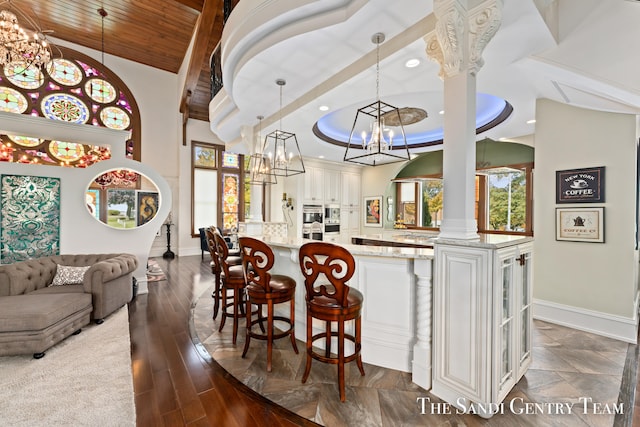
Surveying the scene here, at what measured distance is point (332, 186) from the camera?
8.40 meters

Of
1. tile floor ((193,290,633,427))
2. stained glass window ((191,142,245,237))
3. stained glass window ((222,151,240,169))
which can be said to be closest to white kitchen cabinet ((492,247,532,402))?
tile floor ((193,290,633,427))

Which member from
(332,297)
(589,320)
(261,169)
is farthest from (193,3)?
(589,320)

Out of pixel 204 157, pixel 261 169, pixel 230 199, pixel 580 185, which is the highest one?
pixel 204 157

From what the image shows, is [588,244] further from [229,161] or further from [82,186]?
[229,161]

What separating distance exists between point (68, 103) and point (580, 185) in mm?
10830

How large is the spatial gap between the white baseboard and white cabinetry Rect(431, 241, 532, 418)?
6.03ft

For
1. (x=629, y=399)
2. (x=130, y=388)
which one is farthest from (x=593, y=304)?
(x=130, y=388)

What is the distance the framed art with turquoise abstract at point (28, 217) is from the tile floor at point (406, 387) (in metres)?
3.08

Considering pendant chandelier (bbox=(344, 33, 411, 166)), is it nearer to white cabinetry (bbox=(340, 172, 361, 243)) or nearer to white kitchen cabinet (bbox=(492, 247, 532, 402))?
white kitchen cabinet (bbox=(492, 247, 532, 402))

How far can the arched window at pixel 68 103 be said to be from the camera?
6547mm

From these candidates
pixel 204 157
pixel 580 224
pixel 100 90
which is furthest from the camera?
pixel 204 157

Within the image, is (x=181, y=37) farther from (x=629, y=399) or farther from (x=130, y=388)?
(x=629, y=399)

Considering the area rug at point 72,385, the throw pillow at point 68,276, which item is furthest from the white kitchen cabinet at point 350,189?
the area rug at point 72,385

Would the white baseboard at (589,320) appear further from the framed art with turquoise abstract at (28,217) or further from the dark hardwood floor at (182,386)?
the framed art with turquoise abstract at (28,217)
